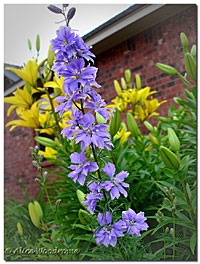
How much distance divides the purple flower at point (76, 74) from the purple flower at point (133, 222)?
11.2 inches

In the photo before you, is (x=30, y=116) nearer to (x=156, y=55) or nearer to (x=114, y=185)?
(x=114, y=185)

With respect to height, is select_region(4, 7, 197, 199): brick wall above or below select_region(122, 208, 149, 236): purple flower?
above

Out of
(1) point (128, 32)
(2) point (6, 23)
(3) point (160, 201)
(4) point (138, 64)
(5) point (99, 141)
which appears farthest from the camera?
(4) point (138, 64)

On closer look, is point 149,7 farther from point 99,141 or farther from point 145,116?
point 99,141

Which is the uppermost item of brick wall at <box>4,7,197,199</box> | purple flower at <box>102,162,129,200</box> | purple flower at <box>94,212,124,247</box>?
brick wall at <box>4,7,197,199</box>

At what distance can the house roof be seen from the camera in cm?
166

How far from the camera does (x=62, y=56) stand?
54 centimetres

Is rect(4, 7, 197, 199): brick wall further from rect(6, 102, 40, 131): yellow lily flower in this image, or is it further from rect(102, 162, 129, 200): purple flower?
rect(102, 162, 129, 200): purple flower

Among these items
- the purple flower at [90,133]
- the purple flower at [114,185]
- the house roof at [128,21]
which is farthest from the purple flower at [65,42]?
the house roof at [128,21]

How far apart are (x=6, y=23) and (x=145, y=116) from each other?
0.77 meters

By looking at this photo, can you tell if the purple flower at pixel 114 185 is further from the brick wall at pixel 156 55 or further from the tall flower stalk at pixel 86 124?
the brick wall at pixel 156 55

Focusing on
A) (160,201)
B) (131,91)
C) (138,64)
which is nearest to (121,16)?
(138,64)

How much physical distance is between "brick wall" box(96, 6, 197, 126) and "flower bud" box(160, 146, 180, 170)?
1184 millimetres

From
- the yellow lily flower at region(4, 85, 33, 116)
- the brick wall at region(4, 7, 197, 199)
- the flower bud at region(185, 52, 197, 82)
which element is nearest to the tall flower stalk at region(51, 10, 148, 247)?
the flower bud at region(185, 52, 197, 82)
